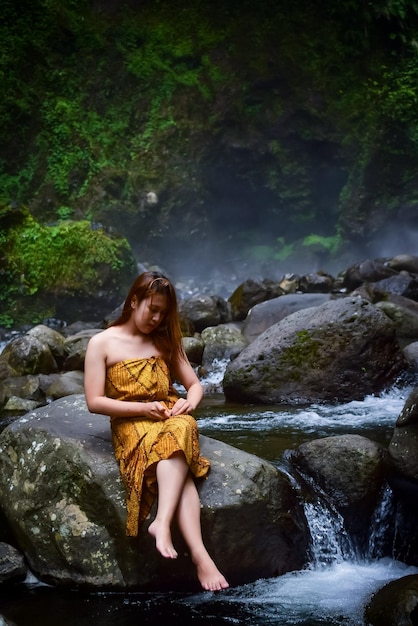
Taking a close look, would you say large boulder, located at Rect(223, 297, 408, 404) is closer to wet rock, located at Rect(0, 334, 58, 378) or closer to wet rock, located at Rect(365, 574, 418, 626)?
wet rock, located at Rect(0, 334, 58, 378)

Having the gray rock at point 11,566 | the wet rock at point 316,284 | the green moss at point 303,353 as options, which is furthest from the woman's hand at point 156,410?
the wet rock at point 316,284

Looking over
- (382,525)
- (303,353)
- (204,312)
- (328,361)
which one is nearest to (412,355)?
(328,361)

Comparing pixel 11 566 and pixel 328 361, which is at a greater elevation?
pixel 328 361

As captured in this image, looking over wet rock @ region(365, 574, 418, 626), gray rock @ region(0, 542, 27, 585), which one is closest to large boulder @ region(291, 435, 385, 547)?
wet rock @ region(365, 574, 418, 626)

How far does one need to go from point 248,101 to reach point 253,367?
14.4m

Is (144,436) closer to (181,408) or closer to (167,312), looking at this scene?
(181,408)

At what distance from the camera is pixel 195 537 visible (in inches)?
115

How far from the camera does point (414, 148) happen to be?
57.7 feet

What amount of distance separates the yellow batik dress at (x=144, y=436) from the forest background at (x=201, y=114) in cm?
1418

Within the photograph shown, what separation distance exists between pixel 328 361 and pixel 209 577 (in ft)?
12.5

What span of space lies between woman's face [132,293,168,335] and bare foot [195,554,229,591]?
126 centimetres

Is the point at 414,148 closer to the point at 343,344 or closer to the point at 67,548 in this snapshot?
the point at 343,344

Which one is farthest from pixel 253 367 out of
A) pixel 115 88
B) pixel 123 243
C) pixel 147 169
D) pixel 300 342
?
pixel 115 88

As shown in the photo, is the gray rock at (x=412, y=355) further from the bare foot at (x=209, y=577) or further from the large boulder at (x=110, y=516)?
the bare foot at (x=209, y=577)
